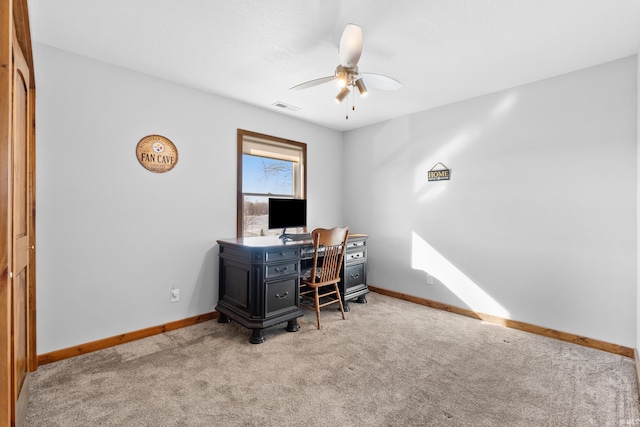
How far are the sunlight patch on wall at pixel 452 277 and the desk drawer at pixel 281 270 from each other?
179cm

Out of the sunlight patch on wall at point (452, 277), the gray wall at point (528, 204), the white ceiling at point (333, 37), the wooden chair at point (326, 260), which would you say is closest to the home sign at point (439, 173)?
the gray wall at point (528, 204)

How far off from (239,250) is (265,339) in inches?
34.7

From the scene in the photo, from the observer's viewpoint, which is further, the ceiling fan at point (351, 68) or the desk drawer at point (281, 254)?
the desk drawer at point (281, 254)

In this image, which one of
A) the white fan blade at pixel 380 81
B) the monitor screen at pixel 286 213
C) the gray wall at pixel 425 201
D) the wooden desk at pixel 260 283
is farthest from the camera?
the monitor screen at pixel 286 213

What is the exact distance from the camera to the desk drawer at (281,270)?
290cm

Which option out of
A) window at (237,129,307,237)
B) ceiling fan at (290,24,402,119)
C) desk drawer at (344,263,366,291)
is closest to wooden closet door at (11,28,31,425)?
ceiling fan at (290,24,402,119)

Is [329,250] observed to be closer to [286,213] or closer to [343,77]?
[286,213]

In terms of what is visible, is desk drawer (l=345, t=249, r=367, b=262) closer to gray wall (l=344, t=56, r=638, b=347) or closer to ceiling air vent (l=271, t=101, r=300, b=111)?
gray wall (l=344, t=56, r=638, b=347)

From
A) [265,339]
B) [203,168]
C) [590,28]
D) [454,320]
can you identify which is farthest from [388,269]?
[590,28]

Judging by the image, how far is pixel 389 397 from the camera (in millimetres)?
1975

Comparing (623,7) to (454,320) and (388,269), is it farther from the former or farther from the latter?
(388,269)

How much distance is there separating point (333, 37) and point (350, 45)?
0.34 metres

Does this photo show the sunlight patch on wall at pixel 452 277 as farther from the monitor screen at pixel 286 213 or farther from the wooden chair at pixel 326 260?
the monitor screen at pixel 286 213

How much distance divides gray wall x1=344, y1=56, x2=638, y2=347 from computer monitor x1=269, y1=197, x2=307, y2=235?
136cm
